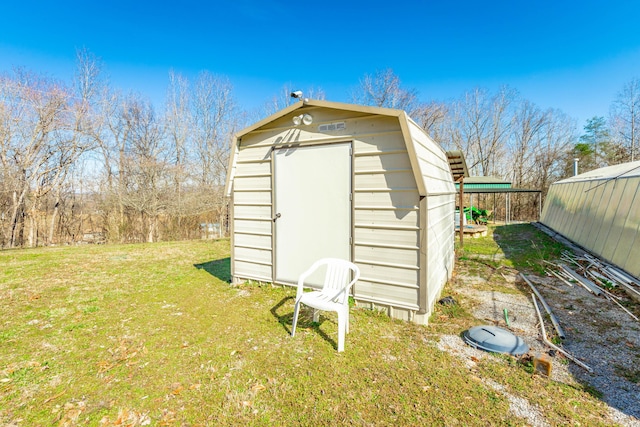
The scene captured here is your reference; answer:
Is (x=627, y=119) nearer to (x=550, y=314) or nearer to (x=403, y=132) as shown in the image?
(x=550, y=314)

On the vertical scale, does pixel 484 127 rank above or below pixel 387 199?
above

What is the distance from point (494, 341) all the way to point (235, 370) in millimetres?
2550

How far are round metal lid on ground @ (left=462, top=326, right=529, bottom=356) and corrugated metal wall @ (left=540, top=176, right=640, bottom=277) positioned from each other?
3.29m

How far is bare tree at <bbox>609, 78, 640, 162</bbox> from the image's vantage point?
18531mm

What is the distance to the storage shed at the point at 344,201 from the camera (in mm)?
3506

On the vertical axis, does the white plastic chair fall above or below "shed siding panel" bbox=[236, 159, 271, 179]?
below

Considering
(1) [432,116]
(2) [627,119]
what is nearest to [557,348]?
(1) [432,116]

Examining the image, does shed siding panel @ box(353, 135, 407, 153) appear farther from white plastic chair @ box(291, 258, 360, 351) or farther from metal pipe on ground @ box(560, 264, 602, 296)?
metal pipe on ground @ box(560, 264, 602, 296)

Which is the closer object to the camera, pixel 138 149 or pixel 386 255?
pixel 386 255

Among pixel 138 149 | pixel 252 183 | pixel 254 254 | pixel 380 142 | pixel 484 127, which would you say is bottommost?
pixel 254 254

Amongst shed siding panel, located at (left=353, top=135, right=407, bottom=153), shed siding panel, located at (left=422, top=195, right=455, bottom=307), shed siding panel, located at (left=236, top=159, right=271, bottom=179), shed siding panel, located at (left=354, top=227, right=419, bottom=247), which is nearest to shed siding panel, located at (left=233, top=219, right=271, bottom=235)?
→ shed siding panel, located at (left=236, top=159, right=271, bottom=179)

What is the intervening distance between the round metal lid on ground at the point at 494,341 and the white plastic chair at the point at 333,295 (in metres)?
1.34

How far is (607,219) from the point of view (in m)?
6.16

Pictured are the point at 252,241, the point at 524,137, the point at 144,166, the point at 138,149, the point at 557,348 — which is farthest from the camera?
the point at 524,137
